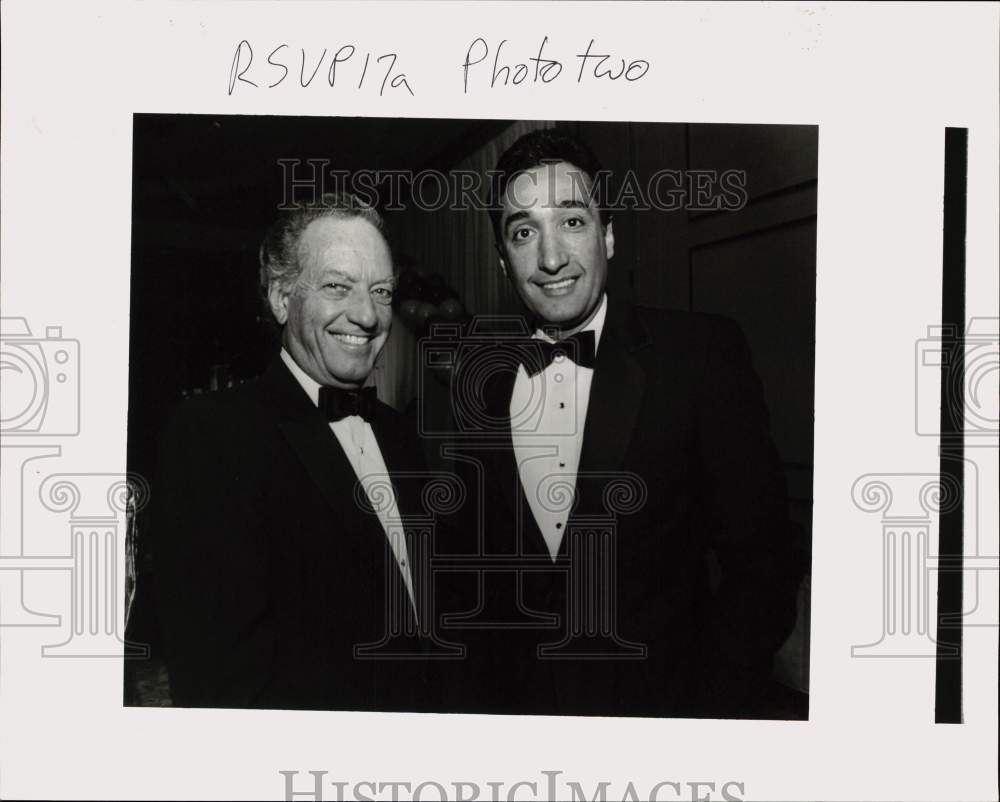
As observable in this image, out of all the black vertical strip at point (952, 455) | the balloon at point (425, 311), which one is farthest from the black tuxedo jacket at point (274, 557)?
the black vertical strip at point (952, 455)

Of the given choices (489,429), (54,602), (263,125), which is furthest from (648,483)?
(54,602)

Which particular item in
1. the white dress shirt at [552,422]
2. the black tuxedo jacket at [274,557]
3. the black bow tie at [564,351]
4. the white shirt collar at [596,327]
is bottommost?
the black tuxedo jacket at [274,557]

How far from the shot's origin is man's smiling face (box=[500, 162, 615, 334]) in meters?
1.65

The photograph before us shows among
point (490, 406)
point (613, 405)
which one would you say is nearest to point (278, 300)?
point (490, 406)

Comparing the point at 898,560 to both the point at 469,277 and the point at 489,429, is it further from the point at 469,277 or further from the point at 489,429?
the point at 469,277

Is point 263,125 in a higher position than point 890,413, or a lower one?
higher

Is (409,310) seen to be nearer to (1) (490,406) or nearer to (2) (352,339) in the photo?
(2) (352,339)

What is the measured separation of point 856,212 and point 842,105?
243 mm

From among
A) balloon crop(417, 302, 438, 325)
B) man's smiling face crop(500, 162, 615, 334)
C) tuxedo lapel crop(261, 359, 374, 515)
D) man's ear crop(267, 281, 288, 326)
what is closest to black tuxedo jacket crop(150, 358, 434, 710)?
tuxedo lapel crop(261, 359, 374, 515)

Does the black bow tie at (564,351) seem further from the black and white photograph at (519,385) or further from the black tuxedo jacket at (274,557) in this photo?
the black tuxedo jacket at (274,557)

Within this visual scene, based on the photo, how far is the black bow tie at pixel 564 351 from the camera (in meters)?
1.66

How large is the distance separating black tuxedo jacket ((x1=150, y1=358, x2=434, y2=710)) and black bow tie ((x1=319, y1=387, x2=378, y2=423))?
0.08ft

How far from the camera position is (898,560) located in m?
1.72

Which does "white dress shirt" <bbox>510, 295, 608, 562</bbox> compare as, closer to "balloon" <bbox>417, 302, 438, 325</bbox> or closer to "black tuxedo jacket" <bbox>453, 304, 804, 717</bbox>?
"black tuxedo jacket" <bbox>453, 304, 804, 717</bbox>
